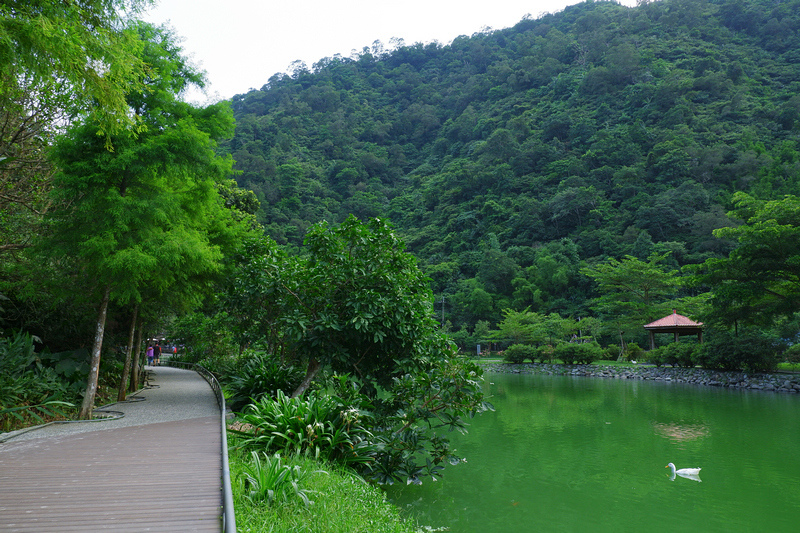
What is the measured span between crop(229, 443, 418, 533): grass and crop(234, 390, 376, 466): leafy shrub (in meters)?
0.34

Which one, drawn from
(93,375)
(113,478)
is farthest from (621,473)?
(93,375)

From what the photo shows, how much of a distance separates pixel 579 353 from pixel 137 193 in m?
29.7

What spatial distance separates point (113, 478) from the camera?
4.77 meters

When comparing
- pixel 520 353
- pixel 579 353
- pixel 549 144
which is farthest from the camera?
pixel 549 144

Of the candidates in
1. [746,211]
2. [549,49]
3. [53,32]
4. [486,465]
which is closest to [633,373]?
[746,211]

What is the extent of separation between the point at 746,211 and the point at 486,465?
828 inches

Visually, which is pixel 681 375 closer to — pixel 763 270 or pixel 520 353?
pixel 763 270

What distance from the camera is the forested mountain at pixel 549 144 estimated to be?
5212 cm

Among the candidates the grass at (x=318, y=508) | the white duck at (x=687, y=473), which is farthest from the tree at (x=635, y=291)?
the grass at (x=318, y=508)

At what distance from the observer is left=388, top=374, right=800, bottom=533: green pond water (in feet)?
21.9

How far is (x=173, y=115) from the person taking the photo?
935 cm

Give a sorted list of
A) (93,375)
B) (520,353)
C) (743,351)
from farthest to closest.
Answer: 1. (520,353)
2. (743,351)
3. (93,375)

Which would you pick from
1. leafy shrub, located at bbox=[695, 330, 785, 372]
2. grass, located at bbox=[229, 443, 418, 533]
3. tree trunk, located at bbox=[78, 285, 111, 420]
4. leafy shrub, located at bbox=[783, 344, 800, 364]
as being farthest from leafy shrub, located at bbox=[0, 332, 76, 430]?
leafy shrub, located at bbox=[783, 344, 800, 364]

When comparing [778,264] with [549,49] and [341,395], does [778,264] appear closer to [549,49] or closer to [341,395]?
[341,395]
